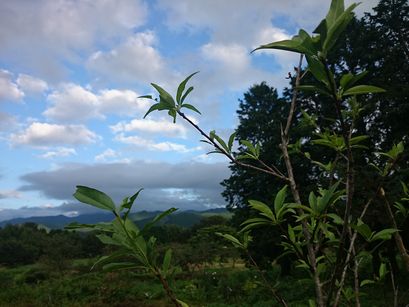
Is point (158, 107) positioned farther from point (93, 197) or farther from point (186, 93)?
point (93, 197)

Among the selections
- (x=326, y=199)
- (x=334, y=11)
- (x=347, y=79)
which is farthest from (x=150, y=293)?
(x=334, y=11)

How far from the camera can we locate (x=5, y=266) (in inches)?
1988

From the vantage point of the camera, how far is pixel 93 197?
0.73 m

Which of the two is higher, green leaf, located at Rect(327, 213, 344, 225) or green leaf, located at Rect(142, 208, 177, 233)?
green leaf, located at Rect(142, 208, 177, 233)

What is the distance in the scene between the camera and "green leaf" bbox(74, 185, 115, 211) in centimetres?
72

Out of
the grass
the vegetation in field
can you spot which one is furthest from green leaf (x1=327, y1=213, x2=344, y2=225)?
the grass

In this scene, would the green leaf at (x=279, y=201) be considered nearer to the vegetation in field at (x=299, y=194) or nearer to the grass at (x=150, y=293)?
the vegetation in field at (x=299, y=194)

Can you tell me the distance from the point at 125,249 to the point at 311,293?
1576 centimetres

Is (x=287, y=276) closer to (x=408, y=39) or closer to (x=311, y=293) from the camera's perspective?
(x=311, y=293)

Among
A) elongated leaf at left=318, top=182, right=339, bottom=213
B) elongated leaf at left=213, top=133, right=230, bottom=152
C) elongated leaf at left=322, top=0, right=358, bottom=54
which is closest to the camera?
elongated leaf at left=322, top=0, right=358, bottom=54

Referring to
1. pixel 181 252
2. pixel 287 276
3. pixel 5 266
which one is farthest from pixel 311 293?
pixel 5 266

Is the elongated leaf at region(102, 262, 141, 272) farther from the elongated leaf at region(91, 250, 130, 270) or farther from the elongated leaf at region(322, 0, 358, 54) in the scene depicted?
the elongated leaf at region(322, 0, 358, 54)

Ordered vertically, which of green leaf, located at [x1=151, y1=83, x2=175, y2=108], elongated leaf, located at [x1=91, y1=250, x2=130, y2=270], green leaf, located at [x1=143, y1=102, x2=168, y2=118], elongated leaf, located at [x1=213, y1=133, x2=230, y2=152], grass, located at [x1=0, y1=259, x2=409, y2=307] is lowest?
grass, located at [x1=0, y1=259, x2=409, y2=307]

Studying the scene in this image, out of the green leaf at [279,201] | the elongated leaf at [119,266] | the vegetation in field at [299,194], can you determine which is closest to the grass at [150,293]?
the vegetation in field at [299,194]
